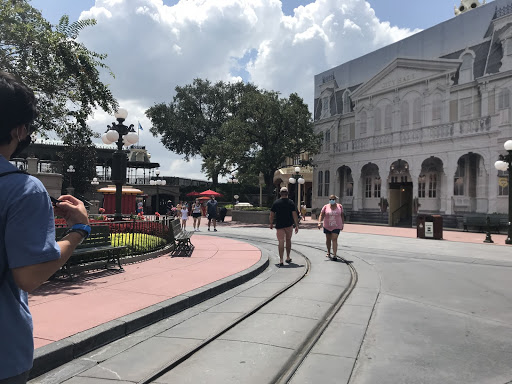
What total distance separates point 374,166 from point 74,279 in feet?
92.9

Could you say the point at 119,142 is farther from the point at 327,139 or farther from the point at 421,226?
the point at 327,139

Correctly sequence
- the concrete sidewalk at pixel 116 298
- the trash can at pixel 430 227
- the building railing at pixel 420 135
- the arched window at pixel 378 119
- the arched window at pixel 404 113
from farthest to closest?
the arched window at pixel 378 119
the arched window at pixel 404 113
the building railing at pixel 420 135
the trash can at pixel 430 227
the concrete sidewalk at pixel 116 298

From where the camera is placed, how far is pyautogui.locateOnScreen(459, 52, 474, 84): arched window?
82.4 ft

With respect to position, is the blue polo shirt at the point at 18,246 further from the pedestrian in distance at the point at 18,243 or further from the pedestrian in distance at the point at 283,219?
the pedestrian in distance at the point at 283,219

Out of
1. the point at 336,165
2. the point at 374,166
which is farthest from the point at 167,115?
the point at 374,166

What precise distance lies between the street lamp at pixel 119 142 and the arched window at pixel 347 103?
1030 inches

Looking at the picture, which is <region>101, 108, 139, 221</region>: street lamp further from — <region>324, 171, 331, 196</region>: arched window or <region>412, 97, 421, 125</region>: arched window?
<region>324, 171, 331, 196</region>: arched window

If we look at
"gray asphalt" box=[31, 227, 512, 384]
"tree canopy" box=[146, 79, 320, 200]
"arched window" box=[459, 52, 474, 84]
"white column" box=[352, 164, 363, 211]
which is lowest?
"gray asphalt" box=[31, 227, 512, 384]

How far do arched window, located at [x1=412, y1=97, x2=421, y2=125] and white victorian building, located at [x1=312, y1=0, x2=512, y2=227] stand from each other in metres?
0.07

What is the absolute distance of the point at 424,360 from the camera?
12.1ft

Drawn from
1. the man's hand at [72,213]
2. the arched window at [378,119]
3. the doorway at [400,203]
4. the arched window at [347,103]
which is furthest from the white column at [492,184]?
the man's hand at [72,213]

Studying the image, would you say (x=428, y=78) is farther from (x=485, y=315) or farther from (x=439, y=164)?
(x=485, y=315)

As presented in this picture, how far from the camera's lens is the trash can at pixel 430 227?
1786cm

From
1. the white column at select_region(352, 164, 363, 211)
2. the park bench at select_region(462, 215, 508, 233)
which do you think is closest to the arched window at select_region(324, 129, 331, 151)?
the white column at select_region(352, 164, 363, 211)
